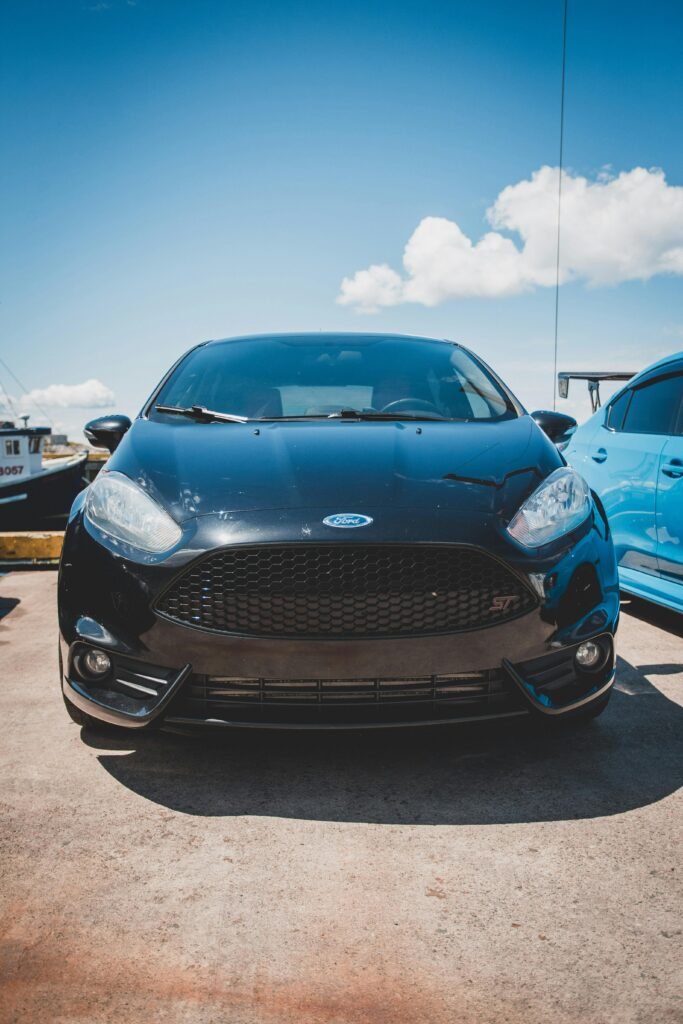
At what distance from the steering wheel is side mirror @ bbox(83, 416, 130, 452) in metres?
1.12

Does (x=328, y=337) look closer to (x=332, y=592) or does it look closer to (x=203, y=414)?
(x=203, y=414)

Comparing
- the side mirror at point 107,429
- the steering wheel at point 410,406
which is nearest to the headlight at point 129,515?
the side mirror at point 107,429

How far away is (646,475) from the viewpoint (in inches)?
179

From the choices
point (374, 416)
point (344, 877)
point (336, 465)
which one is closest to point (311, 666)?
point (344, 877)

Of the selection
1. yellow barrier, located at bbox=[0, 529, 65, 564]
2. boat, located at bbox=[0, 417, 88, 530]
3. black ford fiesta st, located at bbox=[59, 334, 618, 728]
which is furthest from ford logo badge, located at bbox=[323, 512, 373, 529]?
boat, located at bbox=[0, 417, 88, 530]

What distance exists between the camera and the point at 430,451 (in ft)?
9.38

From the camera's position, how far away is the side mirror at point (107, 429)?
361cm

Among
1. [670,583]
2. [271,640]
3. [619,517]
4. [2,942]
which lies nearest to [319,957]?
[2,942]

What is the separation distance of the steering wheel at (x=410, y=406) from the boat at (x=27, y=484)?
997cm

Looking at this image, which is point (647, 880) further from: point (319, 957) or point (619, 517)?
point (619, 517)

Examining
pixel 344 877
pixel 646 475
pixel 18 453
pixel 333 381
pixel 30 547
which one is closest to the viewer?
pixel 344 877

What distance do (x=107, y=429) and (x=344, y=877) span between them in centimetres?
221

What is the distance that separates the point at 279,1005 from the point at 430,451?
175cm

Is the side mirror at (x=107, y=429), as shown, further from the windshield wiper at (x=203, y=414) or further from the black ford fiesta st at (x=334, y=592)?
the black ford fiesta st at (x=334, y=592)
